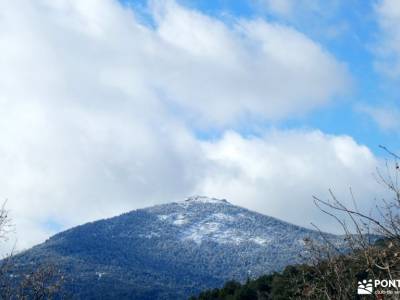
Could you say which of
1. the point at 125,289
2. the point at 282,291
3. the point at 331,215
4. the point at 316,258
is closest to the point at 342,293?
the point at 316,258

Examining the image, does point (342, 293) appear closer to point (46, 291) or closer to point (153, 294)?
point (46, 291)

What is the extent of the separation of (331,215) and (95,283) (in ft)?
619

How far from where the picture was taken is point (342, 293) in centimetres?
1133

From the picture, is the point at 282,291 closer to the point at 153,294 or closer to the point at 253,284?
the point at 253,284

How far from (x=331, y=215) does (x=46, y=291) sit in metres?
13.4

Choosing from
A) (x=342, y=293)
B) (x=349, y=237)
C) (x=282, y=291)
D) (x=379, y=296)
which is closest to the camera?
(x=379, y=296)

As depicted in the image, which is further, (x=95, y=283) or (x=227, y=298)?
(x=95, y=283)

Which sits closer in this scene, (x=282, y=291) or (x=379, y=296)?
(x=379, y=296)

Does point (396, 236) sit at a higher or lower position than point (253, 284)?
lower

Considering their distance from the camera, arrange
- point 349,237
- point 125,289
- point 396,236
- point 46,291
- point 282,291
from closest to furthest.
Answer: point 396,236 < point 349,237 < point 46,291 < point 282,291 < point 125,289

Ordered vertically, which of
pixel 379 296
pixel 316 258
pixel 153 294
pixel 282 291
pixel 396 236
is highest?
pixel 153 294

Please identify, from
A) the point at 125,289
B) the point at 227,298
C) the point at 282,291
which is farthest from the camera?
the point at 125,289

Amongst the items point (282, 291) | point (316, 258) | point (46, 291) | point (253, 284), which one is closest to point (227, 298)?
point (253, 284)

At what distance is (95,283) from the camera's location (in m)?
188
